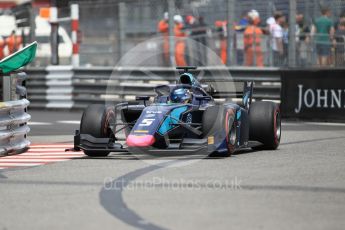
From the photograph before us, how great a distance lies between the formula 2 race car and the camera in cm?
1130

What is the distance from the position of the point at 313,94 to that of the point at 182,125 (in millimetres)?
7488

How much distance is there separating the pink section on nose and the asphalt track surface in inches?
8.6

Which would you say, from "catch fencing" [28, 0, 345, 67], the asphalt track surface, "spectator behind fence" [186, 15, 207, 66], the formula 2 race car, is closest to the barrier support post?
"catch fencing" [28, 0, 345, 67]

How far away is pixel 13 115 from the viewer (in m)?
12.8

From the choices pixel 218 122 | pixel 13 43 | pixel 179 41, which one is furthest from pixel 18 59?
pixel 13 43

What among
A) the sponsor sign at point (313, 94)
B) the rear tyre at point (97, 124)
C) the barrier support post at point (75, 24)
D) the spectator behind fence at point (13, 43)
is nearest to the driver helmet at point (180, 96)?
the rear tyre at point (97, 124)

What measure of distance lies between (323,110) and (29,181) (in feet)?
32.3

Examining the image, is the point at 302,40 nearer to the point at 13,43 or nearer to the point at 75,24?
the point at 75,24

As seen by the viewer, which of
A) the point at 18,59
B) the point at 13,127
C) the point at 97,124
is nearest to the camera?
the point at 97,124

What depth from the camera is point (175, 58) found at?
20844mm

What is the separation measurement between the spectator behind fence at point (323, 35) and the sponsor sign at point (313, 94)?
0.52 metres

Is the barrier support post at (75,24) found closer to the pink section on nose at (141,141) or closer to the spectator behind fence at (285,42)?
the spectator behind fence at (285,42)

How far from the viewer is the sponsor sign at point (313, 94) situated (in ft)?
59.7

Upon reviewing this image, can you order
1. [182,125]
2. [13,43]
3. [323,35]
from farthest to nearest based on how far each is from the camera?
[13,43], [323,35], [182,125]
